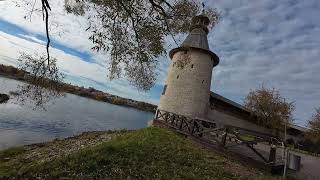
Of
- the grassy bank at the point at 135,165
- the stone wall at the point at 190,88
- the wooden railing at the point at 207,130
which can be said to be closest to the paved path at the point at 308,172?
the wooden railing at the point at 207,130

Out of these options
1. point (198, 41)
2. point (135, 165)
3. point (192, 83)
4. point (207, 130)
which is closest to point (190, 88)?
point (192, 83)

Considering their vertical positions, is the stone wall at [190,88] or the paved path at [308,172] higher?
the stone wall at [190,88]

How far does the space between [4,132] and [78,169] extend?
56.1ft

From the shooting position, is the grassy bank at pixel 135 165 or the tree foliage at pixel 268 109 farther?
the tree foliage at pixel 268 109

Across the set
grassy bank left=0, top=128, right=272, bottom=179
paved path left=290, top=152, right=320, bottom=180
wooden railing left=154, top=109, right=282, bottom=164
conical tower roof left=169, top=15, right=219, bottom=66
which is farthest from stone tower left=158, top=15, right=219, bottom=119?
grassy bank left=0, top=128, right=272, bottom=179

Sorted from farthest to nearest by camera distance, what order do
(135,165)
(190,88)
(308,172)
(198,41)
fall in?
(198,41) < (190,88) < (308,172) < (135,165)

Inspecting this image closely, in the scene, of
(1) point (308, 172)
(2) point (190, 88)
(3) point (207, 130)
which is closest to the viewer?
(1) point (308, 172)

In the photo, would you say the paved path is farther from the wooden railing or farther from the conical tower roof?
the conical tower roof

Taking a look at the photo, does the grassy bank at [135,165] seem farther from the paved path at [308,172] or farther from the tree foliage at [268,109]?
the tree foliage at [268,109]

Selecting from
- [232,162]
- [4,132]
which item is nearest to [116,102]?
[4,132]

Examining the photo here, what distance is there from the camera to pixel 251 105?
135 ft

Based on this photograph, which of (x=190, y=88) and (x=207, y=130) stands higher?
(x=190, y=88)

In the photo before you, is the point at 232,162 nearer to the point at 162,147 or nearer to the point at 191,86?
the point at 162,147

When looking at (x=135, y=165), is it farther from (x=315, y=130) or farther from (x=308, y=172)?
(x=315, y=130)
